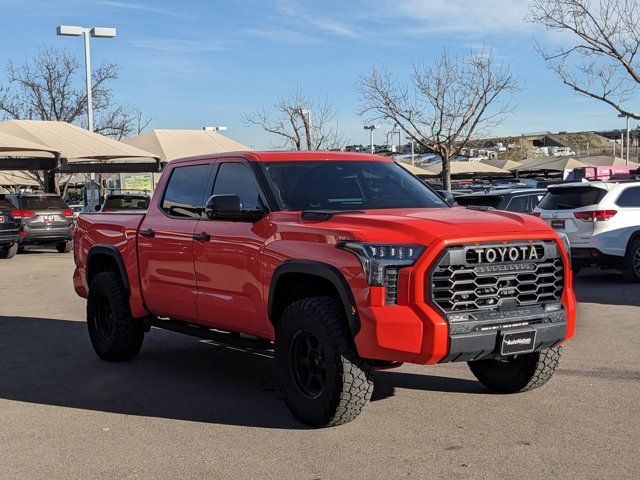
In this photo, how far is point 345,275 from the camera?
5449 millimetres

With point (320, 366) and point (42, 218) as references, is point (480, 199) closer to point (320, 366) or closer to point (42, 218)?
point (320, 366)

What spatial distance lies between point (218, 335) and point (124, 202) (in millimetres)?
16310

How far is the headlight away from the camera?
5.30m

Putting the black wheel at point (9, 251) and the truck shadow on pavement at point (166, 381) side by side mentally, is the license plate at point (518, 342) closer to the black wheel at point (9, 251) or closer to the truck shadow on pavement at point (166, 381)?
the truck shadow on pavement at point (166, 381)

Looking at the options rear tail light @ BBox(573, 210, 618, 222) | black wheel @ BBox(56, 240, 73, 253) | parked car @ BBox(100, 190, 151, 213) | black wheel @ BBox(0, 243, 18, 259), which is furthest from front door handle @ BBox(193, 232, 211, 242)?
black wheel @ BBox(56, 240, 73, 253)

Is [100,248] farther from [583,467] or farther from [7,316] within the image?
[583,467]

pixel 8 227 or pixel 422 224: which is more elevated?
pixel 422 224

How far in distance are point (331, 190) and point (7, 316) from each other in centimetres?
662

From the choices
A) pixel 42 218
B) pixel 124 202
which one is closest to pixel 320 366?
pixel 124 202

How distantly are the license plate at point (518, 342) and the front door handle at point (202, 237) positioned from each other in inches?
98.4

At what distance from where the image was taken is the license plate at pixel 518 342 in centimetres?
547

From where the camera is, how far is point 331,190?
21.9ft

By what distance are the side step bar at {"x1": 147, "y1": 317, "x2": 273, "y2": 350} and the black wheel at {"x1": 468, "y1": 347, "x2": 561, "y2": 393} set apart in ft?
5.58

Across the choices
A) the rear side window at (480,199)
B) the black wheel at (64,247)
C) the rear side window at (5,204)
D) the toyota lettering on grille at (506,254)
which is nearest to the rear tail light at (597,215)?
the rear side window at (480,199)
